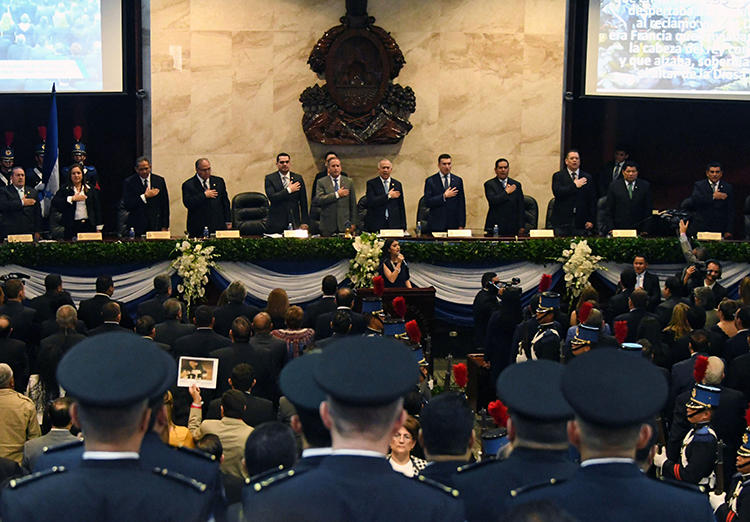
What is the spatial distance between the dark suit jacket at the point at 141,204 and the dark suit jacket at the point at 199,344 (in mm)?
5387

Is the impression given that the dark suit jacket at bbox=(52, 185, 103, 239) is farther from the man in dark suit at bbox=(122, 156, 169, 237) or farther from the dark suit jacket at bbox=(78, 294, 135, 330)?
the dark suit jacket at bbox=(78, 294, 135, 330)

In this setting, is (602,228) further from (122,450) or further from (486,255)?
(122,450)

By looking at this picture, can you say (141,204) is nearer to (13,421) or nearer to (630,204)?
(630,204)

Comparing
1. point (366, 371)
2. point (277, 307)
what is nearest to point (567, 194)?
point (277, 307)

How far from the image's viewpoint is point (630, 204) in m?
12.6

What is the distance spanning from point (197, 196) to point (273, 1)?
150 inches

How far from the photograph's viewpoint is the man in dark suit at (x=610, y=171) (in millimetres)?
14453

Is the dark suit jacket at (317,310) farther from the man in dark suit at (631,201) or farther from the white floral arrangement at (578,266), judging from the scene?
the man in dark suit at (631,201)

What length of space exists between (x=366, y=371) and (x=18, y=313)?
6934 millimetres

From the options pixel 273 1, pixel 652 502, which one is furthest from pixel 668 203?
pixel 652 502

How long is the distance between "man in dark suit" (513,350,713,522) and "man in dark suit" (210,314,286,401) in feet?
15.3

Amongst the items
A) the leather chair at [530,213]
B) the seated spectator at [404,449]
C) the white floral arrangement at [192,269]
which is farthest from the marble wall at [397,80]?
the seated spectator at [404,449]

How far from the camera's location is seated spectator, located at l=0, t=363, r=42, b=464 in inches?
241

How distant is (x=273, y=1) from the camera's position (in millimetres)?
14914
